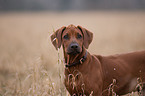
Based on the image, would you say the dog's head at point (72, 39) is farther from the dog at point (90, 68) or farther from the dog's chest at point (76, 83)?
the dog's chest at point (76, 83)

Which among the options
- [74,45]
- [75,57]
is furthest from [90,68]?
[74,45]

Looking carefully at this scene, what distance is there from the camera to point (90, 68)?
154 inches

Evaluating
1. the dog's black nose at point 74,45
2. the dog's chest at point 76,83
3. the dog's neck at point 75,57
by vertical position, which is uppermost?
the dog's black nose at point 74,45

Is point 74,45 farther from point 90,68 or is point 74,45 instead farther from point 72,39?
point 90,68

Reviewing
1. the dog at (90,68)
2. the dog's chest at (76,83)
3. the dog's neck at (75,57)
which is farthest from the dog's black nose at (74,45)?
the dog's chest at (76,83)

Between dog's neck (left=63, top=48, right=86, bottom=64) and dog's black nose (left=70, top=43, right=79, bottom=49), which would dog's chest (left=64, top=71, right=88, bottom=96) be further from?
dog's black nose (left=70, top=43, right=79, bottom=49)

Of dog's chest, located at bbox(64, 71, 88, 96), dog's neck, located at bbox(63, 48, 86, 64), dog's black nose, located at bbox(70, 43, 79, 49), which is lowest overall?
dog's chest, located at bbox(64, 71, 88, 96)

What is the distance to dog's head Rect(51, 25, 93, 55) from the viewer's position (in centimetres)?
374

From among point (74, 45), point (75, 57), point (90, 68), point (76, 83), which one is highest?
point (74, 45)

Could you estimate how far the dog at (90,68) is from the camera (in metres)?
3.74

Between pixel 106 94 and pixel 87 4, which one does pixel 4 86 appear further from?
pixel 87 4

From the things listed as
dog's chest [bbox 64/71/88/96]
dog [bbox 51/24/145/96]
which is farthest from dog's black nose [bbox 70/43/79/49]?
dog's chest [bbox 64/71/88/96]

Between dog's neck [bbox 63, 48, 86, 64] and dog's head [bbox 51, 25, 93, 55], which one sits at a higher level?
dog's head [bbox 51, 25, 93, 55]

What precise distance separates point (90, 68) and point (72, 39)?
0.68m
